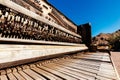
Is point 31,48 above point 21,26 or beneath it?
beneath

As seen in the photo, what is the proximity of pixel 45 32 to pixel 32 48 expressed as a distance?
86 centimetres

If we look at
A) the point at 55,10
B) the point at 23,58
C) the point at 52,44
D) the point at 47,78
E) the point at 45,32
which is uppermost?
the point at 55,10

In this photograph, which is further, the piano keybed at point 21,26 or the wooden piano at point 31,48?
the piano keybed at point 21,26

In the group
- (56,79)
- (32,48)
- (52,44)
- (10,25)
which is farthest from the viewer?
(52,44)

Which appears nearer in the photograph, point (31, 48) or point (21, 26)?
point (31, 48)

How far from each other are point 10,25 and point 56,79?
0.95 meters

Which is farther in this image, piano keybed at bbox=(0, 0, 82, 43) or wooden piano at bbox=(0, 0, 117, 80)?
piano keybed at bbox=(0, 0, 82, 43)

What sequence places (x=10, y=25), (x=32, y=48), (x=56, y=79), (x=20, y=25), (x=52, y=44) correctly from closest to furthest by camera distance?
(x=56, y=79) → (x=32, y=48) → (x=10, y=25) → (x=20, y=25) → (x=52, y=44)

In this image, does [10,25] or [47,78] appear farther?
[10,25]

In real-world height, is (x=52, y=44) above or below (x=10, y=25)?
below

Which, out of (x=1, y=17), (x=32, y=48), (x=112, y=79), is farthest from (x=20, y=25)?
(x=112, y=79)

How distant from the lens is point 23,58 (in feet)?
4.32

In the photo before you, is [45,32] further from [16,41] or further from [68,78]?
[68,78]

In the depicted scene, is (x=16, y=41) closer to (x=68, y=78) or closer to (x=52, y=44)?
(x=68, y=78)
